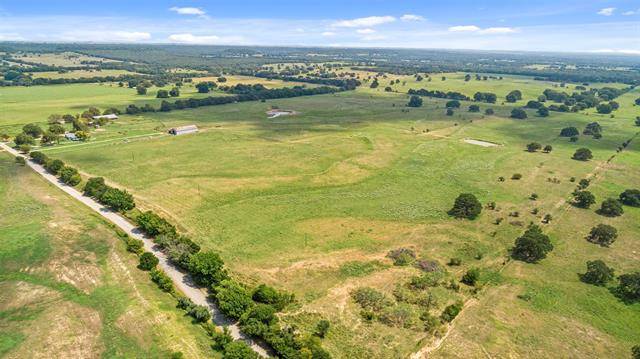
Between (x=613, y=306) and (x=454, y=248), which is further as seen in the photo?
(x=454, y=248)

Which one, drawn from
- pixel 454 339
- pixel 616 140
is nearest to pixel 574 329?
pixel 454 339

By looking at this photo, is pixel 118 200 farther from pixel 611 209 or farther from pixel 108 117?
pixel 108 117

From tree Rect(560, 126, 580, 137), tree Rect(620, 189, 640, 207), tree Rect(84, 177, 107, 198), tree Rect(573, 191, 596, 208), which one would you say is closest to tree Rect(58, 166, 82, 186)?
tree Rect(84, 177, 107, 198)

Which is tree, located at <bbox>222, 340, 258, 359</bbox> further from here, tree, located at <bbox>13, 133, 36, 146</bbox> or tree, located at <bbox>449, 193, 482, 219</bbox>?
tree, located at <bbox>13, 133, 36, 146</bbox>

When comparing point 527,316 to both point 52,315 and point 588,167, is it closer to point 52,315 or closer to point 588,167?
point 52,315

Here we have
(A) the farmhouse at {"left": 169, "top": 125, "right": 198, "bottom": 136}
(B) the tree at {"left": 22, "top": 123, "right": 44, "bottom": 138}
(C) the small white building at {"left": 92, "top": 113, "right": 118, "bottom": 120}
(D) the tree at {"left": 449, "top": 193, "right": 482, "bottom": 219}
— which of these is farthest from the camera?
(C) the small white building at {"left": 92, "top": 113, "right": 118, "bottom": 120}
